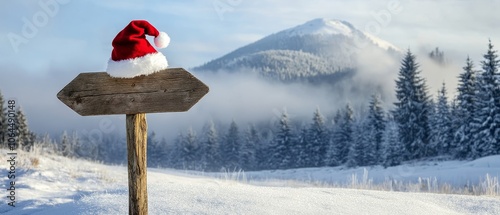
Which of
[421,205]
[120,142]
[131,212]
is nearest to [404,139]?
[421,205]

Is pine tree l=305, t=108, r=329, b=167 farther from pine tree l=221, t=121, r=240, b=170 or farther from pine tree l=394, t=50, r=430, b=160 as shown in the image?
pine tree l=394, t=50, r=430, b=160

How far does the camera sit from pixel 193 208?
523 cm

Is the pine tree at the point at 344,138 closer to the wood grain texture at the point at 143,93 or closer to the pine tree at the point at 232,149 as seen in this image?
the pine tree at the point at 232,149

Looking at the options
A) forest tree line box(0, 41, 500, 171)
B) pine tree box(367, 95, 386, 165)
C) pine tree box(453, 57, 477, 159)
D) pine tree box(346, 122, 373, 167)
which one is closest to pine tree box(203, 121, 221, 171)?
forest tree line box(0, 41, 500, 171)

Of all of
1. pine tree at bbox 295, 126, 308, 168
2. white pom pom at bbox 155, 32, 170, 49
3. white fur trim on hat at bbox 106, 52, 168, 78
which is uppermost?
white pom pom at bbox 155, 32, 170, 49

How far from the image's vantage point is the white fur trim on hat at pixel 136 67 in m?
4.08

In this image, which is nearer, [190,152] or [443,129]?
[443,129]

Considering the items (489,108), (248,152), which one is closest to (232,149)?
(248,152)

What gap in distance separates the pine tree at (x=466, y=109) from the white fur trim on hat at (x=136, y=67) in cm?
3576

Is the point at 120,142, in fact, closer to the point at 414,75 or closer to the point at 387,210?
the point at 414,75

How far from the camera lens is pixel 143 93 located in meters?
4.05

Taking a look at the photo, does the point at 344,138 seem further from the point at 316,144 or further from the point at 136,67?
the point at 136,67

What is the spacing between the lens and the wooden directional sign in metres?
4.02

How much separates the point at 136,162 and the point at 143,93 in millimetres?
591
